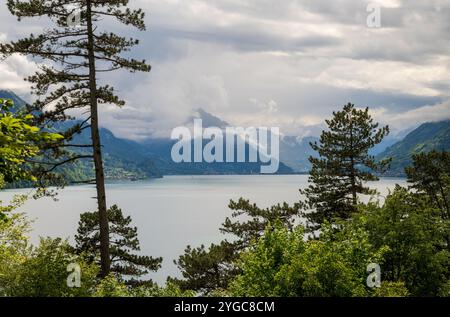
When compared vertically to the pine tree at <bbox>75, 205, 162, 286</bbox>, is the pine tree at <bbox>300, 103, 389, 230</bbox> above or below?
above

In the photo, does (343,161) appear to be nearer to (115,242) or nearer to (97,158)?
(115,242)

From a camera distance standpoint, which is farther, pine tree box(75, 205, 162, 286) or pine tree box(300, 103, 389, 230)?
pine tree box(300, 103, 389, 230)

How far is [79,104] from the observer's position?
75.5ft

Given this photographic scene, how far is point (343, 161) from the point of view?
39.4 m

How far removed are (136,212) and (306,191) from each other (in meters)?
165

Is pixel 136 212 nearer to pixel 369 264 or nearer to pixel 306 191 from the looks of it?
pixel 306 191

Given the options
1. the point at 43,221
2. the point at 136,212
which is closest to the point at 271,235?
the point at 43,221

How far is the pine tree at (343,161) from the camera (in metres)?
38.7

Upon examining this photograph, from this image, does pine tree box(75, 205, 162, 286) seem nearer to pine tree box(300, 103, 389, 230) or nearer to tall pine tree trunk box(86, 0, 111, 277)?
tall pine tree trunk box(86, 0, 111, 277)

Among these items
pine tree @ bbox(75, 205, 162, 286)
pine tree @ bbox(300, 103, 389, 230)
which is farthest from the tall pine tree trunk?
pine tree @ bbox(300, 103, 389, 230)

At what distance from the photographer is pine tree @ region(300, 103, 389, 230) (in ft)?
127

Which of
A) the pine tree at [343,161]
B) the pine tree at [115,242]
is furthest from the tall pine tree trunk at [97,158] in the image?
the pine tree at [343,161]

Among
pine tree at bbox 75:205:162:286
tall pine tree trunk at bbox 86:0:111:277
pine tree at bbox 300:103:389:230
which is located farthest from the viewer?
pine tree at bbox 300:103:389:230
